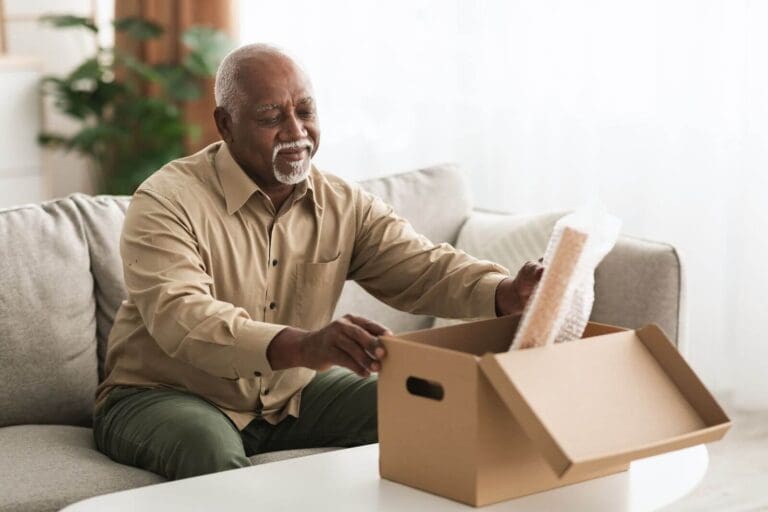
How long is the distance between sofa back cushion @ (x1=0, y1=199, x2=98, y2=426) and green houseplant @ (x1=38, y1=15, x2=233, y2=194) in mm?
2383

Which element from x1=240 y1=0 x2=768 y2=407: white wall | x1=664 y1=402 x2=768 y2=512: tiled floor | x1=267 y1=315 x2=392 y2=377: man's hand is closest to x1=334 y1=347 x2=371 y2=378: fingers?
x1=267 y1=315 x2=392 y2=377: man's hand

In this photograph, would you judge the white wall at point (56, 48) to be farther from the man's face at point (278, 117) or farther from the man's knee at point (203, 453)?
the man's knee at point (203, 453)

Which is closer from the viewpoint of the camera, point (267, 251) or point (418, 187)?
point (267, 251)

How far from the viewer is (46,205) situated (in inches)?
98.8

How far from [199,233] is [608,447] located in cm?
94

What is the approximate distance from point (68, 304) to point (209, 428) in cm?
56

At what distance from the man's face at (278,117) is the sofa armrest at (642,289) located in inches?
29.2

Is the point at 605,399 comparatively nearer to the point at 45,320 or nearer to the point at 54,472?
the point at 54,472

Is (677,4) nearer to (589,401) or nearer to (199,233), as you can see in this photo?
(199,233)

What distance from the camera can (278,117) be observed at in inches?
84.9

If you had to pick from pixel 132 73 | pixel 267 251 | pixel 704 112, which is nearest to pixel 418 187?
pixel 267 251

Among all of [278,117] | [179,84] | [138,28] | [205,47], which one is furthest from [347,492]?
[138,28]

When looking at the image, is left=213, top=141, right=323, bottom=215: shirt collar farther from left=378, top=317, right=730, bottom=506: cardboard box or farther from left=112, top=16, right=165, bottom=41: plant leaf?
left=112, top=16, right=165, bottom=41: plant leaf

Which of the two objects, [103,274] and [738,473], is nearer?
[103,274]
